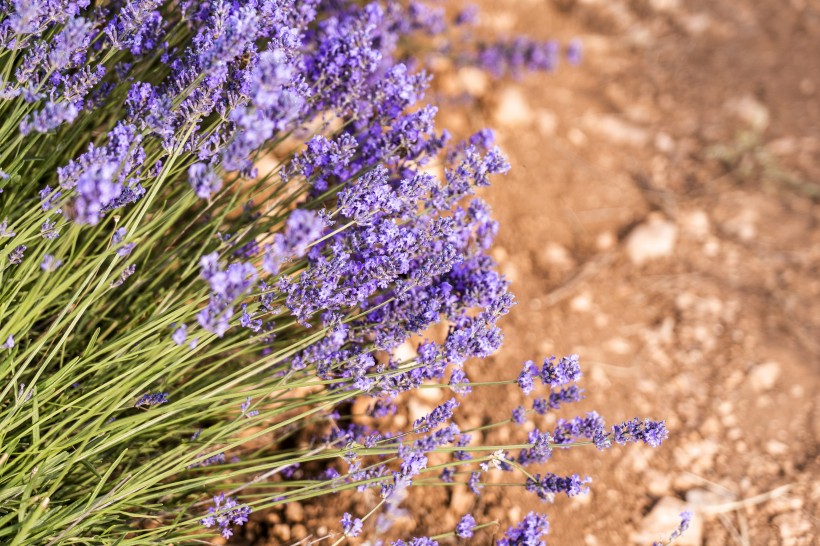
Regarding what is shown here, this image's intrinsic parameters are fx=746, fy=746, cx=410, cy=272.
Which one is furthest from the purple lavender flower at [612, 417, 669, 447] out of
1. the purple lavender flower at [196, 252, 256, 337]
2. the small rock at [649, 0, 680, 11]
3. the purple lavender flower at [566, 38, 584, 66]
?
the small rock at [649, 0, 680, 11]

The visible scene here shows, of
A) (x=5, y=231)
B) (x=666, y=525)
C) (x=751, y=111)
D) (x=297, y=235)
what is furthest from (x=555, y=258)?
(x=5, y=231)

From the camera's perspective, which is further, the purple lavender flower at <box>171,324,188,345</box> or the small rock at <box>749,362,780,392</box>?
the small rock at <box>749,362,780,392</box>

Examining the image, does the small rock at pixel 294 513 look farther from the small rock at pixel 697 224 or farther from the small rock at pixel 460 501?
the small rock at pixel 697 224

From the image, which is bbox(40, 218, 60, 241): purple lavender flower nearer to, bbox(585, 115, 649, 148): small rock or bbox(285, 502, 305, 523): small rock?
bbox(285, 502, 305, 523): small rock

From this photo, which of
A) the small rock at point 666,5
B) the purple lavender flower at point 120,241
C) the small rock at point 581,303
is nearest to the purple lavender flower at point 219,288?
the purple lavender flower at point 120,241

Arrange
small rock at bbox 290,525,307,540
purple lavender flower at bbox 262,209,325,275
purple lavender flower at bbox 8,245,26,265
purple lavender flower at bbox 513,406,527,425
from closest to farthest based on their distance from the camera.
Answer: purple lavender flower at bbox 262,209,325,275 < purple lavender flower at bbox 8,245,26,265 < purple lavender flower at bbox 513,406,527,425 < small rock at bbox 290,525,307,540

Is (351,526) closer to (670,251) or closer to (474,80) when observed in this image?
(670,251)

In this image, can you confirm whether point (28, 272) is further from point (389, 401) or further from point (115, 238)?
point (389, 401)
